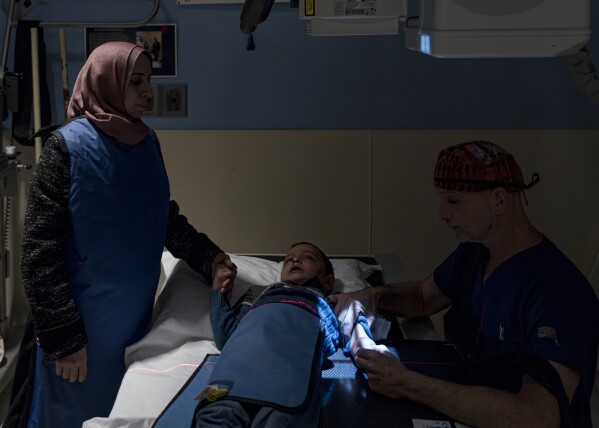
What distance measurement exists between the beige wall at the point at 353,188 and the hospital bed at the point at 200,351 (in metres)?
0.62

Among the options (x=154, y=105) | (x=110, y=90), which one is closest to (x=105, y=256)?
(x=110, y=90)

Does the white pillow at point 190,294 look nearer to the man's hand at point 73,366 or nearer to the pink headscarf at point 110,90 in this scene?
the man's hand at point 73,366

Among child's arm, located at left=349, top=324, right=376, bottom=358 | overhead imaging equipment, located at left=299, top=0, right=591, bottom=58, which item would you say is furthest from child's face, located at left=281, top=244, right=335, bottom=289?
overhead imaging equipment, located at left=299, top=0, right=591, bottom=58

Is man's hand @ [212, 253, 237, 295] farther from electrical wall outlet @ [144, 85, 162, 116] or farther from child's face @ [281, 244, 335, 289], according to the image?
electrical wall outlet @ [144, 85, 162, 116]

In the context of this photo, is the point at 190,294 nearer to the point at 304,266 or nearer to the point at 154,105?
the point at 304,266

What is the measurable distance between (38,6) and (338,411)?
2.55 metres

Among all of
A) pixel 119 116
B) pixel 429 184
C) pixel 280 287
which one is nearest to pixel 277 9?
pixel 429 184

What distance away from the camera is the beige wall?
328cm

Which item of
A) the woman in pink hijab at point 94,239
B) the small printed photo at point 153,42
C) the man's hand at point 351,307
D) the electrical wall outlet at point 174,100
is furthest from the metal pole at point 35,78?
the man's hand at point 351,307

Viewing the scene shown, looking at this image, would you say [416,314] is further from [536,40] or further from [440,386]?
[536,40]

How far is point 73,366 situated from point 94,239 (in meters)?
0.36

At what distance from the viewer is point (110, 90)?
2.04 meters

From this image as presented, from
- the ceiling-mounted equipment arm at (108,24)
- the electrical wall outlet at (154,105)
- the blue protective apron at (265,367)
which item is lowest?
the blue protective apron at (265,367)

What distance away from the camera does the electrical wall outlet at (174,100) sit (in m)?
3.27
